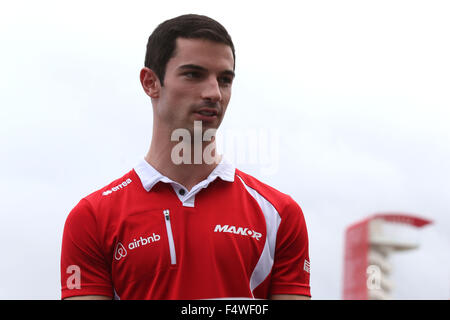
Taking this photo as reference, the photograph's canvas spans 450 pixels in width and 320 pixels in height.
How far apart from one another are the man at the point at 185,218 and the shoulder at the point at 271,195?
0.01 meters

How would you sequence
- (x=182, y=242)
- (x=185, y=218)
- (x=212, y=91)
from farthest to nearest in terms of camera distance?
(x=185, y=218), (x=182, y=242), (x=212, y=91)

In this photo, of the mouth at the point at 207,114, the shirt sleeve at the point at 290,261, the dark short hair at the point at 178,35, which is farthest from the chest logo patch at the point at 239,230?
the dark short hair at the point at 178,35

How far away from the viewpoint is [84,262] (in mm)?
4816

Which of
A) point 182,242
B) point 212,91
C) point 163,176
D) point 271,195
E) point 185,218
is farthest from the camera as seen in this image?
point 271,195

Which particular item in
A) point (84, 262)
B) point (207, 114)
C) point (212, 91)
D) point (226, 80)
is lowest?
point (84, 262)

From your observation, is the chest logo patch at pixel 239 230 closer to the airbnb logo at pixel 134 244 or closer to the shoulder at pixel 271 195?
the shoulder at pixel 271 195

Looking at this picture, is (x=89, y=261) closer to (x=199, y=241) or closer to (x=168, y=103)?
(x=199, y=241)

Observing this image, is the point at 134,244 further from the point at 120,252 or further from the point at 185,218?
the point at 185,218

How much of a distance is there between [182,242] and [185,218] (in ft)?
0.68

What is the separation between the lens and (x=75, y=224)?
4852 millimetres

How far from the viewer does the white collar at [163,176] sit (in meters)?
4.97

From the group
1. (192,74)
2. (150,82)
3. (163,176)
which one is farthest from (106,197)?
(192,74)

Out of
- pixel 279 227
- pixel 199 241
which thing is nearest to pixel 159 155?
pixel 199 241
